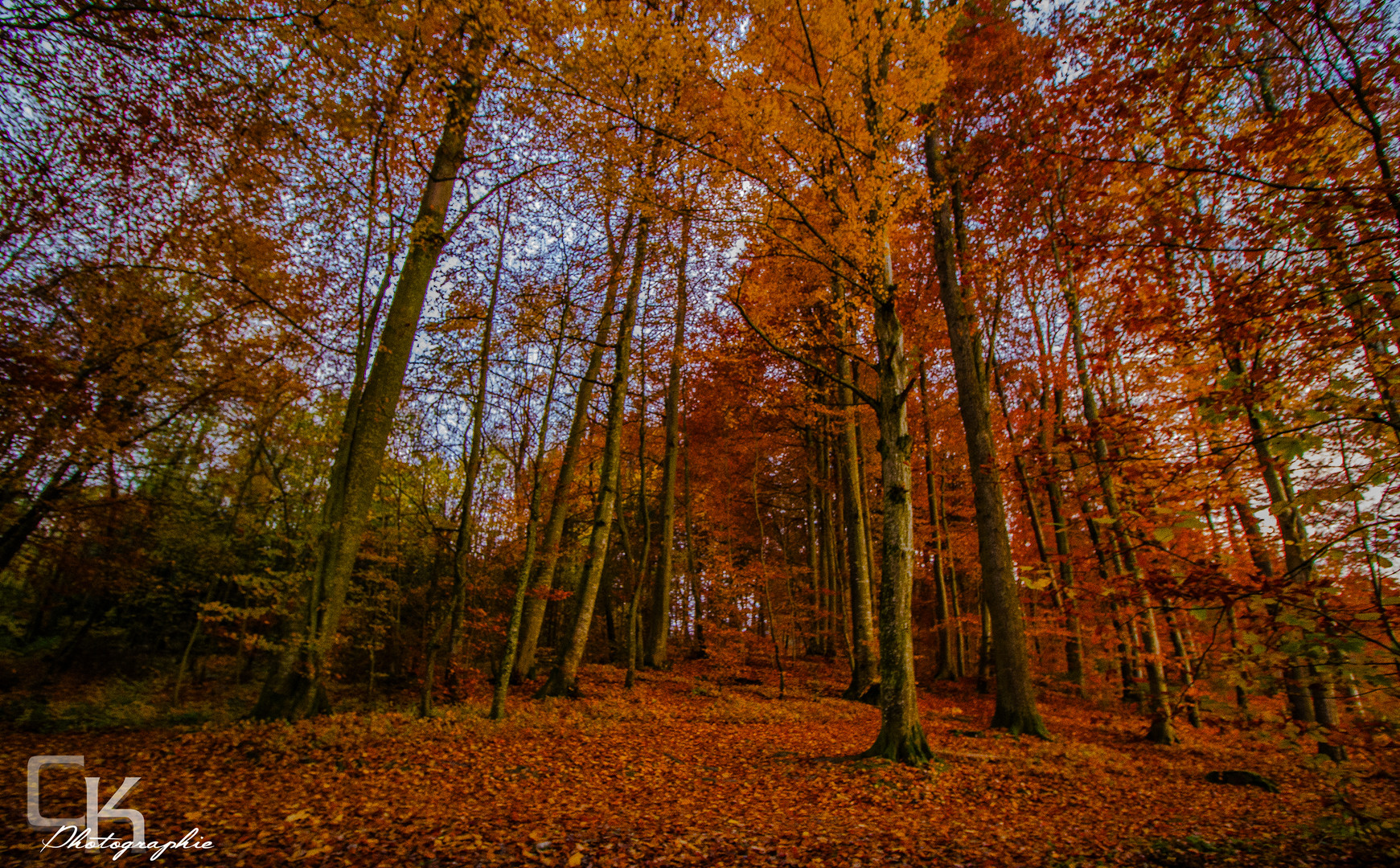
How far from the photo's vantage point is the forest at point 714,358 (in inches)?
135

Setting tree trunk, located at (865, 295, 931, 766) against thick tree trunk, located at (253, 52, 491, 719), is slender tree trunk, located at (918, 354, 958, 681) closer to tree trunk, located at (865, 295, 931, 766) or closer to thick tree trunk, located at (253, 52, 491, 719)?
tree trunk, located at (865, 295, 931, 766)

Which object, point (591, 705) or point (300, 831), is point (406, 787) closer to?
point (300, 831)

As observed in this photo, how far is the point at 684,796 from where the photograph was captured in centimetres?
504

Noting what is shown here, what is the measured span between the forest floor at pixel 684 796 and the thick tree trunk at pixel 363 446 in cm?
62

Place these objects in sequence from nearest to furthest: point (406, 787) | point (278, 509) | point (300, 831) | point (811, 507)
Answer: point (300, 831) < point (406, 787) < point (278, 509) < point (811, 507)

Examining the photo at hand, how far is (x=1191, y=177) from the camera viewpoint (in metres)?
5.05

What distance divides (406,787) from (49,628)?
71.3 feet

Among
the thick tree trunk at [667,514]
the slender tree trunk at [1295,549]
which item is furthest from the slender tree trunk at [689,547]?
the slender tree trunk at [1295,549]

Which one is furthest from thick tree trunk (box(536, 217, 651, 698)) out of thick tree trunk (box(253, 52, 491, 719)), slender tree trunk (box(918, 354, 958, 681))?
slender tree trunk (box(918, 354, 958, 681))

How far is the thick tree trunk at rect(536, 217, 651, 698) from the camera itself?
10.2 metres

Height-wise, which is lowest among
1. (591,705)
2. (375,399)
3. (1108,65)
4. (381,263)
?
(591,705)

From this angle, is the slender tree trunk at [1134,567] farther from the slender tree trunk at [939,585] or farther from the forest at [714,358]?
the slender tree trunk at [939,585]

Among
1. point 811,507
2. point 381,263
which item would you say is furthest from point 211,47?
point 811,507

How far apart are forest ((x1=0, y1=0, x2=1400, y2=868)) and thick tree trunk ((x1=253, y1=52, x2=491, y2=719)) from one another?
6 centimetres
